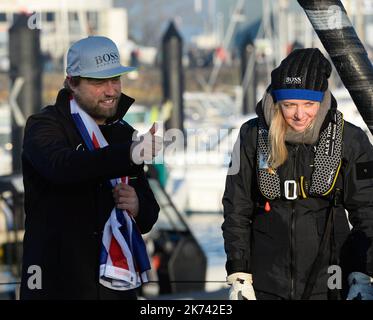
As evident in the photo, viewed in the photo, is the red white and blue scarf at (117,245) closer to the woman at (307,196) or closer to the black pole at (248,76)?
the woman at (307,196)

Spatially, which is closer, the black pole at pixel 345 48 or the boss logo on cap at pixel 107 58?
the black pole at pixel 345 48

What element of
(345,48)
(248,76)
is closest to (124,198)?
(345,48)

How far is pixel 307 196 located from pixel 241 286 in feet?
1.24

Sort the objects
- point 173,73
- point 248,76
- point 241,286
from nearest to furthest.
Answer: point 241,286 → point 173,73 → point 248,76

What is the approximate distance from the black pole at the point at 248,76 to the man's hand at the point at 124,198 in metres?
28.2

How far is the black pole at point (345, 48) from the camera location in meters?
3.57

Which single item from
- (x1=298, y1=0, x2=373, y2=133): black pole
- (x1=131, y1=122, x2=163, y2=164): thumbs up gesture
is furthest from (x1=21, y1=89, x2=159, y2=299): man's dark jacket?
(x1=298, y1=0, x2=373, y2=133): black pole

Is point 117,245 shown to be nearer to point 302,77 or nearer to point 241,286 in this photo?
point 241,286

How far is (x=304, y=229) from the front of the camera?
372 centimetres

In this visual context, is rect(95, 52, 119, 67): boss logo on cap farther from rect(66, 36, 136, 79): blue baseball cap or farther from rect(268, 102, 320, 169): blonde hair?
rect(268, 102, 320, 169): blonde hair

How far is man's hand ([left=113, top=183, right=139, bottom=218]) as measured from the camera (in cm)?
376

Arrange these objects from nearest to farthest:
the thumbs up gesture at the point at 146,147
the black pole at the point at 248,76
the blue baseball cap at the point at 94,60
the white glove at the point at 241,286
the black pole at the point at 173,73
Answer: the thumbs up gesture at the point at 146,147
the white glove at the point at 241,286
the blue baseball cap at the point at 94,60
the black pole at the point at 173,73
the black pole at the point at 248,76

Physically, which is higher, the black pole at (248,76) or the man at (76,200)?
the black pole at (248,76)

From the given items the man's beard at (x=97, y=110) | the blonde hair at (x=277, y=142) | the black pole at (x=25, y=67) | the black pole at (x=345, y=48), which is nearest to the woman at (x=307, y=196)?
the blonde hair at (x=277, y=142)
